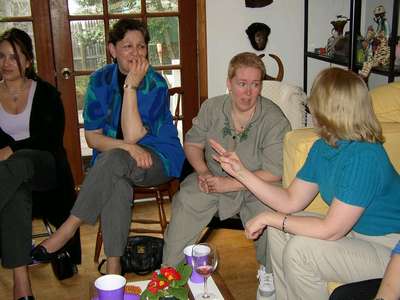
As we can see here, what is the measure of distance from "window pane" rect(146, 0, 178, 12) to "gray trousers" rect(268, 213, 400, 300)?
2.14 metres

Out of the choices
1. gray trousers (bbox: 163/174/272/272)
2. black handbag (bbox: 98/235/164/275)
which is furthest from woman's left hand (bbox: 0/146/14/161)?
gray trousers (bbox: 163/174/272/272)

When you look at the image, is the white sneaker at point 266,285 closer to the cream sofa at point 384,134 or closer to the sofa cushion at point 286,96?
the cream sofa at point 384,134

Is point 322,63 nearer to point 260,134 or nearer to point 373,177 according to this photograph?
point 260,134

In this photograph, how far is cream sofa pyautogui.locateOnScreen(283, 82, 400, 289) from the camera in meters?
2.04

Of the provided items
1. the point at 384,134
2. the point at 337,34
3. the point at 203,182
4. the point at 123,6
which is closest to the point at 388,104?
the point at 384,134

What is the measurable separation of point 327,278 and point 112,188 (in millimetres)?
1023

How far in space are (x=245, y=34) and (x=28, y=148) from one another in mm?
1698

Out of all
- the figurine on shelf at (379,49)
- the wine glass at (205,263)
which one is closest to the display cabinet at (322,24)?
the figurine on shelf at (379,49)

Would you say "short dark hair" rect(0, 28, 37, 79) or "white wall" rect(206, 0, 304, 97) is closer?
"short dark hair" rect(0, 28, 37, 79)

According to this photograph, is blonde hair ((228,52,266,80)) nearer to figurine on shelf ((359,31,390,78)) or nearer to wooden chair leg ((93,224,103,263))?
figurine on shelf ((359,31,390,78))

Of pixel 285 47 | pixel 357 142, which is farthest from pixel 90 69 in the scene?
pixel 357 142

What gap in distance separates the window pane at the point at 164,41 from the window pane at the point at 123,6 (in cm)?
11

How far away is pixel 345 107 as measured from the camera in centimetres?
165

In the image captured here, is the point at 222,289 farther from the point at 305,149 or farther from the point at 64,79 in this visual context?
the point at 64,79
